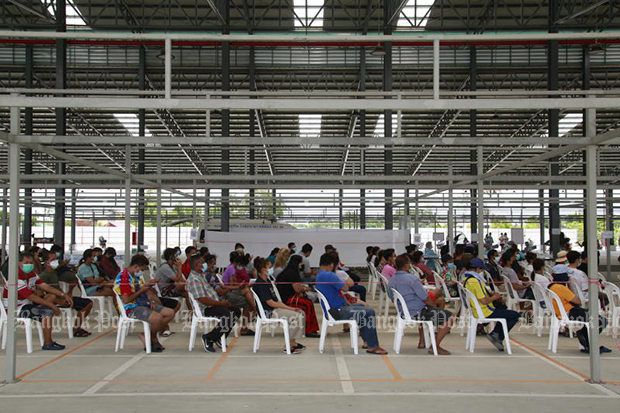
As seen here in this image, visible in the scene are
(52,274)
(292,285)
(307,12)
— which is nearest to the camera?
(292,285)

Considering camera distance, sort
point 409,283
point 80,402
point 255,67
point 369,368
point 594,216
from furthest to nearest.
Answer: point 255,67 < point 409,283 < point 369,368 < point 594,216 < point 80,402

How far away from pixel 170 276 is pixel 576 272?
6.22 metres

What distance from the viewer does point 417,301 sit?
7.31 meters

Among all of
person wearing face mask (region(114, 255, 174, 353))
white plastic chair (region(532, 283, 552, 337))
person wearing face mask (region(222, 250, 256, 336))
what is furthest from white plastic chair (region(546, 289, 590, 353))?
person wearing face mask (region(114, 255, 174, 353))

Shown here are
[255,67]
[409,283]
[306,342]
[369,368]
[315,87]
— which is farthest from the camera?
[315,87]

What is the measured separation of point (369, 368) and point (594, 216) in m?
2.85

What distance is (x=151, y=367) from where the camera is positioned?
6.56 metres

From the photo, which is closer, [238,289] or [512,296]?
[238,289]

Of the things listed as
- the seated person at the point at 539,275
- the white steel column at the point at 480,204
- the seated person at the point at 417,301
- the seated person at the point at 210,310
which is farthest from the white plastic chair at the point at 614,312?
the seated person at the point at 210,310

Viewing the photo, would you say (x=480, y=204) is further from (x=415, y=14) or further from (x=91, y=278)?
(x=415, y=14)

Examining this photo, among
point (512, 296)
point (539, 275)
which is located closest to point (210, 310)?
point (539, 275)

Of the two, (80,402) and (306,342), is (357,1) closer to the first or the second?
(306,342)

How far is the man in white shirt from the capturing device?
820 centimetres

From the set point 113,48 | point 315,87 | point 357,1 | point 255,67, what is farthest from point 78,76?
point 357,1
